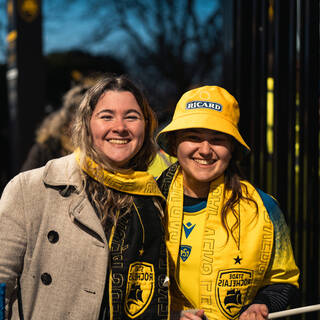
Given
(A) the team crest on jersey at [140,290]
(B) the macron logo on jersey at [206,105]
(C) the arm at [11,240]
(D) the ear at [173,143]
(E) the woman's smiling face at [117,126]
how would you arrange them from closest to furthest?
(C) the arm at [11,240]
(A) the team crest on jersey at [140,290]
(E) the woman's smiling face at [117,126]
(B) the macron logo on jersey at [206,105]
(D) the ear at [173,143]

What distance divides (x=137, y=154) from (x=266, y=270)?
2.92 ft

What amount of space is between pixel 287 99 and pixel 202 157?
1.25m

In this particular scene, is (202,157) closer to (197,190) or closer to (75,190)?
(197,190)

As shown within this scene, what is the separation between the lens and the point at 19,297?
2035mm

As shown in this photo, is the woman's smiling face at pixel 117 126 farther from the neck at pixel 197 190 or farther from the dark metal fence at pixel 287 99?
the dark metal fence at pixel 287 99

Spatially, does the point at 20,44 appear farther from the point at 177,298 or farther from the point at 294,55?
the point at 177,298

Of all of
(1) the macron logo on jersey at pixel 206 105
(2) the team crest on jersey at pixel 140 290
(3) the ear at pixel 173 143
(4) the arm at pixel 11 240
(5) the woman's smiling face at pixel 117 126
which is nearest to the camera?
(4) the arm at pixel 11 240

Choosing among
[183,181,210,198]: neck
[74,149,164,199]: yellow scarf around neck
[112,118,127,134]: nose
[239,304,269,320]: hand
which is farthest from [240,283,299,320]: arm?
[112,118,127,134]: nose

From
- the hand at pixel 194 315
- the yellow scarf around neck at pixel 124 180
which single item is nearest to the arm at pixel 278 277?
the hand at pixel 194 315

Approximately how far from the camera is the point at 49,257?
2.01 meters

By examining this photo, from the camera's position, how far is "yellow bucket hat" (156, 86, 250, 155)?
2297mm

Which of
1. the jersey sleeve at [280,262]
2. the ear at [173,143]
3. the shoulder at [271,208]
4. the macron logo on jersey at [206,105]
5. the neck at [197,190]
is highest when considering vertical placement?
the macron logo on jersey at [206,105]

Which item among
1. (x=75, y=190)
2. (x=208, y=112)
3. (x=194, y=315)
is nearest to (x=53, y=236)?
(x=75, y=190)

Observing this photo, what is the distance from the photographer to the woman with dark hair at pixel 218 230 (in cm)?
219
